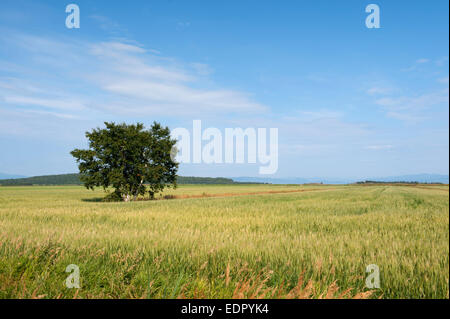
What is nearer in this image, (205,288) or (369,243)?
(205,288)

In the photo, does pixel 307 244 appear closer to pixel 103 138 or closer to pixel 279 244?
pixel 279 244

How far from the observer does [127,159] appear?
34312 mm

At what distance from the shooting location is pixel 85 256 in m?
4.66

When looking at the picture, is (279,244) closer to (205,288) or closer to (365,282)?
(365,282)

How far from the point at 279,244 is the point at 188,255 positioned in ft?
7.18

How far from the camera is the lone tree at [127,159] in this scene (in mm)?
32688

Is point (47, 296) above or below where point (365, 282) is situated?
above

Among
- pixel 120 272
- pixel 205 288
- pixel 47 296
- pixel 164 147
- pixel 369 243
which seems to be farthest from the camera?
pixel 164 147

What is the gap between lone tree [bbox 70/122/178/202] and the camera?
1287 inches
